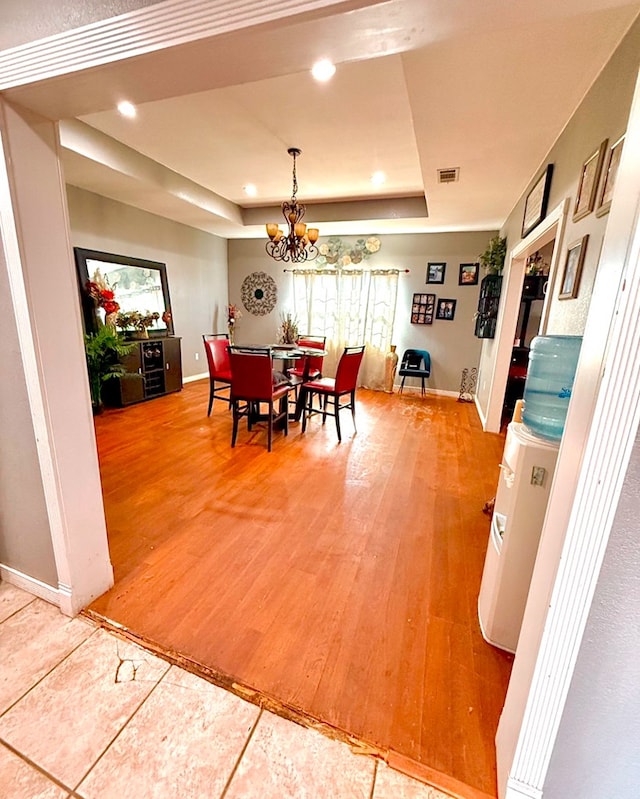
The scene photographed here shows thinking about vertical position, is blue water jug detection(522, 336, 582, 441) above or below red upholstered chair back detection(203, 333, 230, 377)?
above

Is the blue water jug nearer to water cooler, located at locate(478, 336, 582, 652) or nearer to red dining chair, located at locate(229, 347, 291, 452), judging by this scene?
water cooler, located at locate(478, 336, 582, 652)

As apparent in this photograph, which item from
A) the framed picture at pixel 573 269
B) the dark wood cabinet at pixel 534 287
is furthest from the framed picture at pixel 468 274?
the framed picture at pixel 573 269

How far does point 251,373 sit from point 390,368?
3.07 meters

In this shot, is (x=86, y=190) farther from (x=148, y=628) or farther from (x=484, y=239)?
(x=484, y=239)

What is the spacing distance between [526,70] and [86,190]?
4.44 metres

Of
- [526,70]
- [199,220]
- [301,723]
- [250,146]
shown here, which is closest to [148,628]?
[301,723]

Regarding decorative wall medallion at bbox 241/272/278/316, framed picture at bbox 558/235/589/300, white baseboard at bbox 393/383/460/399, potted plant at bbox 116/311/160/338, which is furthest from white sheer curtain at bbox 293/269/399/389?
framed picture at bbox 558/235/589/300

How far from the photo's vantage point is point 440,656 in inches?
53.1

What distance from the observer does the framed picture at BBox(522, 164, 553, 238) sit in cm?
233

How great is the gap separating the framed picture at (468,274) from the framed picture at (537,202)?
81.5 inches

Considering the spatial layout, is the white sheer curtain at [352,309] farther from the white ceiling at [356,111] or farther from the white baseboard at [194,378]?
the white baseboard at [194,378]

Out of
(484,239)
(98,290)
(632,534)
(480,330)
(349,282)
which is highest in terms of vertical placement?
(484,239)

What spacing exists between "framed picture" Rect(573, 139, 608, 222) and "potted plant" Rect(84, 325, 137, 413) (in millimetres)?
4298

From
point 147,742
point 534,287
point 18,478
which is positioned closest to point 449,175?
point 534,287
